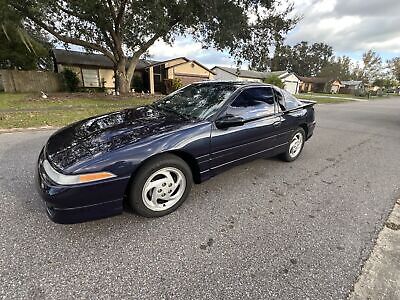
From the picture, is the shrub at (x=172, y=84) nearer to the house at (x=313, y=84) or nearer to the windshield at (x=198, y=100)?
the windshield at (x=198, y=100)

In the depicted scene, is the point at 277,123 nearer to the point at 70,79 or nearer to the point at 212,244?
the point at 212,244

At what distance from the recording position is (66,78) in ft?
61.9

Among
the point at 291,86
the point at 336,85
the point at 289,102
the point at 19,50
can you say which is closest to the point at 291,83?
the point at 291,86

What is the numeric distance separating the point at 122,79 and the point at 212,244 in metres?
15.6

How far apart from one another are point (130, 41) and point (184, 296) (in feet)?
49.7

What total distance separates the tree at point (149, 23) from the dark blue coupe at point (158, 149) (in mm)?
6738

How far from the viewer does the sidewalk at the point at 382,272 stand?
70.8 inches

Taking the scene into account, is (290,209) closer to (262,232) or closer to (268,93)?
(262,232)

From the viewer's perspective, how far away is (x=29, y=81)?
1777 centimetres

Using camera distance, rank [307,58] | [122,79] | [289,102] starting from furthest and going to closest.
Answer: [307,58], [122,79], [289,102]

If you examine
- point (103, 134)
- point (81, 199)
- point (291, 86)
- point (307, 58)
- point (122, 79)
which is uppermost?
point (307, 58)

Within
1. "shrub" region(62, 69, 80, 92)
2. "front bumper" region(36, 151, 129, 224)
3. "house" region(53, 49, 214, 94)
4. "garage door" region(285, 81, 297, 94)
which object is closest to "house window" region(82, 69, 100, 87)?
"house" region(53, 49, 214, 94)

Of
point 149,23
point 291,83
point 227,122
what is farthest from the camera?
point 291,83

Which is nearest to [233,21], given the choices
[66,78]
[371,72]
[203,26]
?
[203,26]
